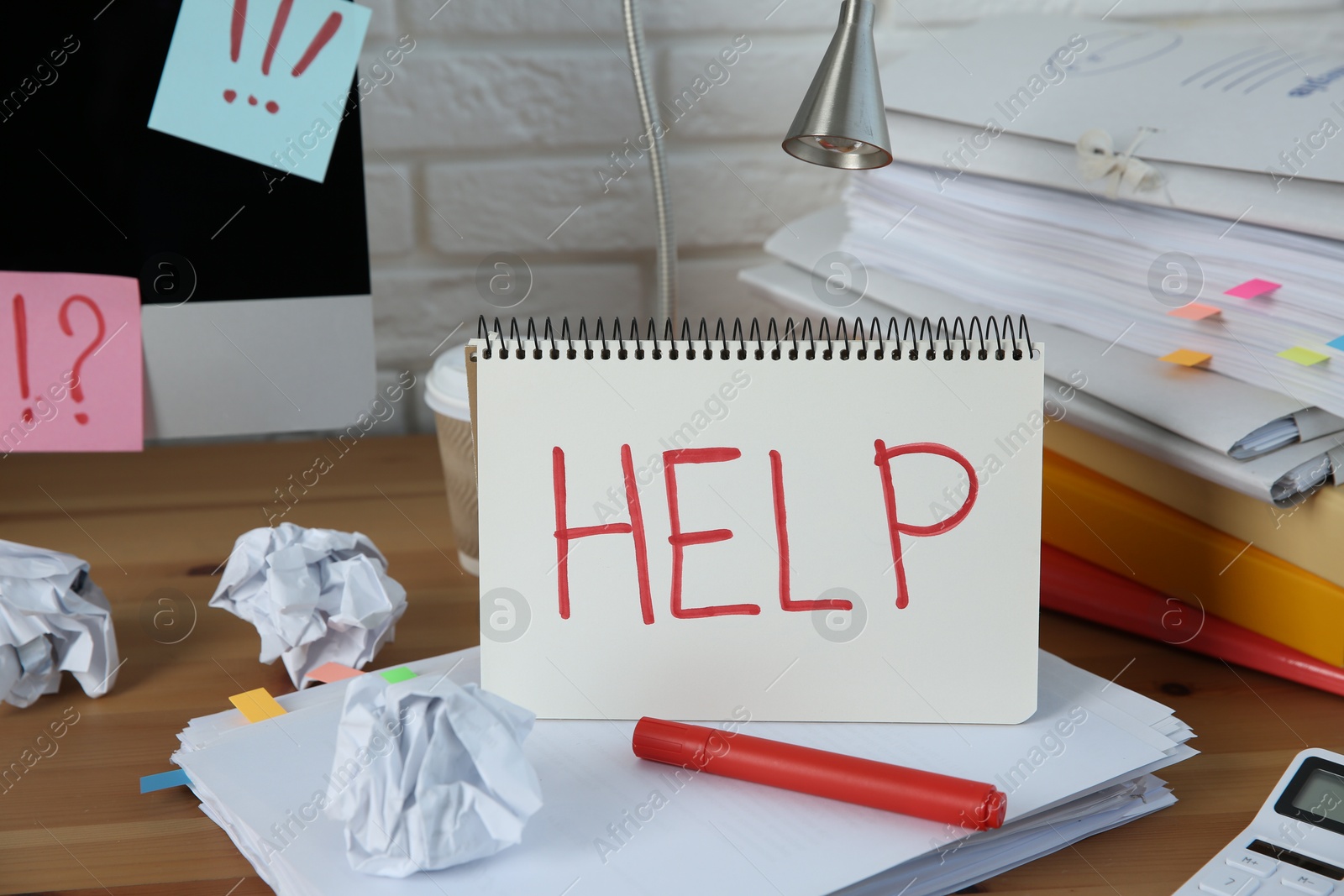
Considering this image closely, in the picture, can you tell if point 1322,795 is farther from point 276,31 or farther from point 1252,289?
point 276,31

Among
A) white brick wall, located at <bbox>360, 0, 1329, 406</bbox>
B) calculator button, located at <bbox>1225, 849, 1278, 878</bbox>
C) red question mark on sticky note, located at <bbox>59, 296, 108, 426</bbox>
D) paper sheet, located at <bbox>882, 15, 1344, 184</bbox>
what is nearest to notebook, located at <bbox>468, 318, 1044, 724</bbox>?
calculator button, located at <bbox>1225, 849, 1278, 878</bbox>

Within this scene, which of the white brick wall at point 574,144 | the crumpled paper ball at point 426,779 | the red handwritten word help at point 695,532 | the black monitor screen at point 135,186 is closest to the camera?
the crumpled paper ball at point 426,779

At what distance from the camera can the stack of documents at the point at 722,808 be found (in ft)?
1.35

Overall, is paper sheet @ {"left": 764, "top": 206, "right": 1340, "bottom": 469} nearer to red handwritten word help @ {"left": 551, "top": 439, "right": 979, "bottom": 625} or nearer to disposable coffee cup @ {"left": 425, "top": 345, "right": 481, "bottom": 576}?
red handwritten word help @ {"left": 551, "top": 439, "right": 979, "bottom": 625}

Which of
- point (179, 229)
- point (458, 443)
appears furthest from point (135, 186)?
point (458, 443)

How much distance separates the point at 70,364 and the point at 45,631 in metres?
0.20

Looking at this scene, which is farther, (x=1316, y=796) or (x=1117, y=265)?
(x=1117, y=265)

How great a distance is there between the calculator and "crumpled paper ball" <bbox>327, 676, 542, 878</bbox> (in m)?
0.26

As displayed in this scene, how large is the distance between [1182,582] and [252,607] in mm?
504

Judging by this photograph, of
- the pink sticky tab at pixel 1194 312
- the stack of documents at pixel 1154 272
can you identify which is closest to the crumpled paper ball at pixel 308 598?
the stack of documents at pixel 1154 272

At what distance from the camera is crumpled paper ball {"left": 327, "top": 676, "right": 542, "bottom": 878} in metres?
0.41

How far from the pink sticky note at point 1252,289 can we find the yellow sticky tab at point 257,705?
1.74 feet

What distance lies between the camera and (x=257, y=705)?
53 cm

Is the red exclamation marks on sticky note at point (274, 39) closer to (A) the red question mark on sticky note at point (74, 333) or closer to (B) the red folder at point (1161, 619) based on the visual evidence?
(A) the red question mark on sticky note at point (74, 333)
